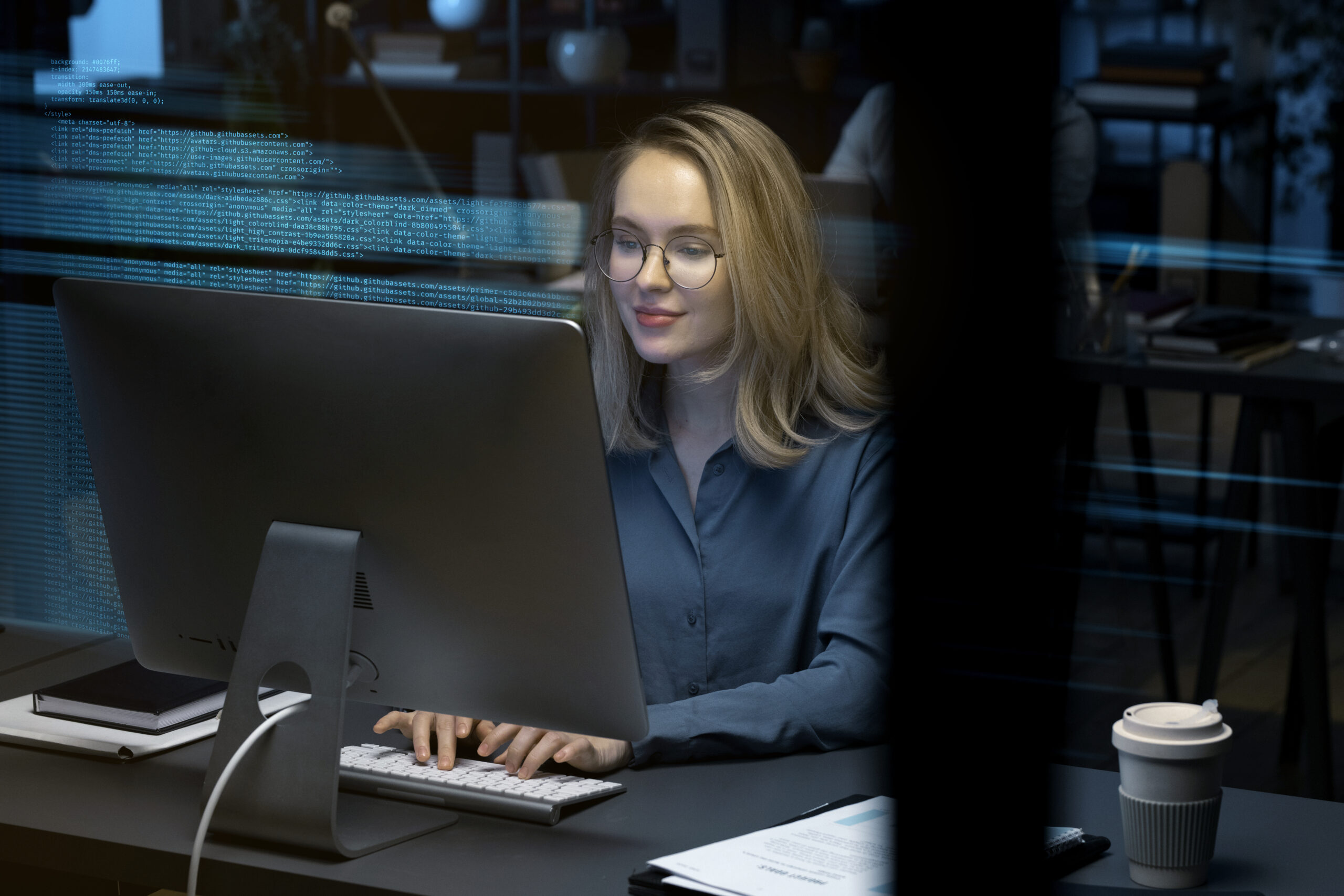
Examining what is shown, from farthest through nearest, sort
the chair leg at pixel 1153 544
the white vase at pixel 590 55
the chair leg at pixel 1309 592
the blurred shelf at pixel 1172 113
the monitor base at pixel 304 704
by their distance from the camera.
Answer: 1. the blurred shelf at pixel 1172 113
2. the white vase at pixel 590 55
3. the chair leg at pixel 1153 544
4. the chair leg at pixel 1309 592
5. the monitor base at pixel 304 704

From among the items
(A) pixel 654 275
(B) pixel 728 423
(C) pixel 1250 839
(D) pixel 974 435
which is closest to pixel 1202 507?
(B) pixel 728 423

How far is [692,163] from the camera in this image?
1.47 meters

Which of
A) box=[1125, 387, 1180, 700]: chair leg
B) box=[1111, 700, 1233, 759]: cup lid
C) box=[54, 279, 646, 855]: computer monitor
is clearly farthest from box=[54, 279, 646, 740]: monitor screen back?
box=[1125, 387, 1180, 700]: chair leg

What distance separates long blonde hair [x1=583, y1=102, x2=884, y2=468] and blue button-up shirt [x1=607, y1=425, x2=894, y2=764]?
3cm

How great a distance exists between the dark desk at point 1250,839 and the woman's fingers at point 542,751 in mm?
375

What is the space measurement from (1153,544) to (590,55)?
1754 millimetres

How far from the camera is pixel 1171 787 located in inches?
35.5

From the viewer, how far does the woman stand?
1441mm

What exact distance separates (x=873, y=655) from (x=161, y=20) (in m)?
1.45

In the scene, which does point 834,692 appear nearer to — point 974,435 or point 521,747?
point 521,747

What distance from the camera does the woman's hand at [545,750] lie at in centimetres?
111

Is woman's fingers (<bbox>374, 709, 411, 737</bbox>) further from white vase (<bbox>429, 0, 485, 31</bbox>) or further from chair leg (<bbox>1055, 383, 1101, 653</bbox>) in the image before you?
white vase (<bbox>429, 0, 485, 31</bbox>)

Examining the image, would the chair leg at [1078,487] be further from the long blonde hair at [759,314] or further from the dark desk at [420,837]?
the dark desk at [420,837]

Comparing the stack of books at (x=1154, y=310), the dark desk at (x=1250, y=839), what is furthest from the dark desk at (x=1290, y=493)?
the dark desk at (x=1250, y=839)
